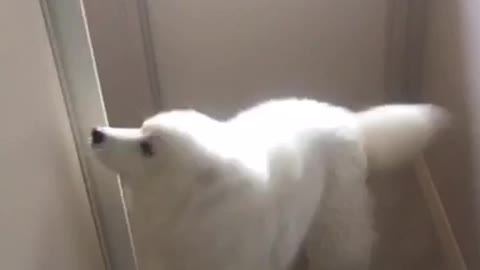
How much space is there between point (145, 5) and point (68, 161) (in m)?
0.69

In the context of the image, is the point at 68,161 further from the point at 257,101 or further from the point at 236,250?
the point at 257,101

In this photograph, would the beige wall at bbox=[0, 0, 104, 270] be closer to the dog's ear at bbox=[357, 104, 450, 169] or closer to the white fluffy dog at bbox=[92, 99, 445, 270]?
the white fluffy dog at bbox=[92, 99, 445, 270]

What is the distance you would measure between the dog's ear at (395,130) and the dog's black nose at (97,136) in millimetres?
540

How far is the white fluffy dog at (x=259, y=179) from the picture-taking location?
3.75 ft

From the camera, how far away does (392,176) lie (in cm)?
180

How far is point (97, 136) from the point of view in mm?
1095

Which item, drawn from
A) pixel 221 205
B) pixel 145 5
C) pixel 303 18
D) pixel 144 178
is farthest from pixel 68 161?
pixel 303 18

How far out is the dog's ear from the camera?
144 centimetres

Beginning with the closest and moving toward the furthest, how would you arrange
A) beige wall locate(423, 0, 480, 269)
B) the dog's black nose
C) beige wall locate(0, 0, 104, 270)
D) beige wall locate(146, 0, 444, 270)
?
1. beige wall locate(0, 0, 104, 270)
2. the dog's black nose
3. beige wall locate(423, 0, 480, 269)
4. beige wall locate(146, 0, 444, 270)

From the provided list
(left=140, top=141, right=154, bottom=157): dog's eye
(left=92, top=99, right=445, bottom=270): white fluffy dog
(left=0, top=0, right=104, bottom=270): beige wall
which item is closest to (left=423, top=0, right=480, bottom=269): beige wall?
(left=92, top=99, right=445, bottom=270): white fluffy dog

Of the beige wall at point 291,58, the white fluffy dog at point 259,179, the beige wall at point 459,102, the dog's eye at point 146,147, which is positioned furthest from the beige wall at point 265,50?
the dog's eye at point 146,147

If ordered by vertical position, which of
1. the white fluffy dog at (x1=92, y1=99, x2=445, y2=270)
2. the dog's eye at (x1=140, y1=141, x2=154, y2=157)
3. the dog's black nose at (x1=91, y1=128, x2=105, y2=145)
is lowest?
the white fluffy dog at (x1=92, y1=99, x2=445, y2=270)

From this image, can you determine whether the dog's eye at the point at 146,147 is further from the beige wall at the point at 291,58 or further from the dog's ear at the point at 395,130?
the beige wall at the point at 291,58

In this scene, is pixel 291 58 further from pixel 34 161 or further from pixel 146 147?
pixel 34 161
